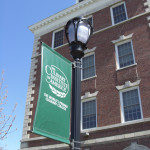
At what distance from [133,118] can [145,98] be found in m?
1.36

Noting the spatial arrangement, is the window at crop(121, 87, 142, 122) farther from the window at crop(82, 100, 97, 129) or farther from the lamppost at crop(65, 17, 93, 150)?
the lamppost at crop(65, 17, 93, 150)

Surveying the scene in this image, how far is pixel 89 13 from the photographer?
19078 mm

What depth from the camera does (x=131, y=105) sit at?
13.1 metres

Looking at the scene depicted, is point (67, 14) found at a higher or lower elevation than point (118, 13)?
higher

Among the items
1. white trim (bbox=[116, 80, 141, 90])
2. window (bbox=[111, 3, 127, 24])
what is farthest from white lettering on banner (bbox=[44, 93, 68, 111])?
window (bbox=[111, 3, 127, 24])

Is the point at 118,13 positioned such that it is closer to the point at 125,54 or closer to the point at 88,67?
the point at 125,54

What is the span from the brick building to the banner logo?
26.8ft

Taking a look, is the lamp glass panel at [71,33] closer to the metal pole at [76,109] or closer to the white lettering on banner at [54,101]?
the metal pole at [76,109]

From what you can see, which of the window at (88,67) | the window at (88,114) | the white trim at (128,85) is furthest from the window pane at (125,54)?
the window at (88,114)

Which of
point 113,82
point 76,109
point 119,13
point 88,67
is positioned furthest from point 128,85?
point 76,109

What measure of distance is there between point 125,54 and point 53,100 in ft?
37.5

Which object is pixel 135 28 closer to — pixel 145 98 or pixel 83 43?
pixel 145 98

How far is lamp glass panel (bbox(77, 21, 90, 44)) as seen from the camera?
15.5 feet

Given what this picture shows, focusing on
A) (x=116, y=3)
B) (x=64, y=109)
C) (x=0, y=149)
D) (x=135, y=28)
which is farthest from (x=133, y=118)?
(x=0, y=149)
